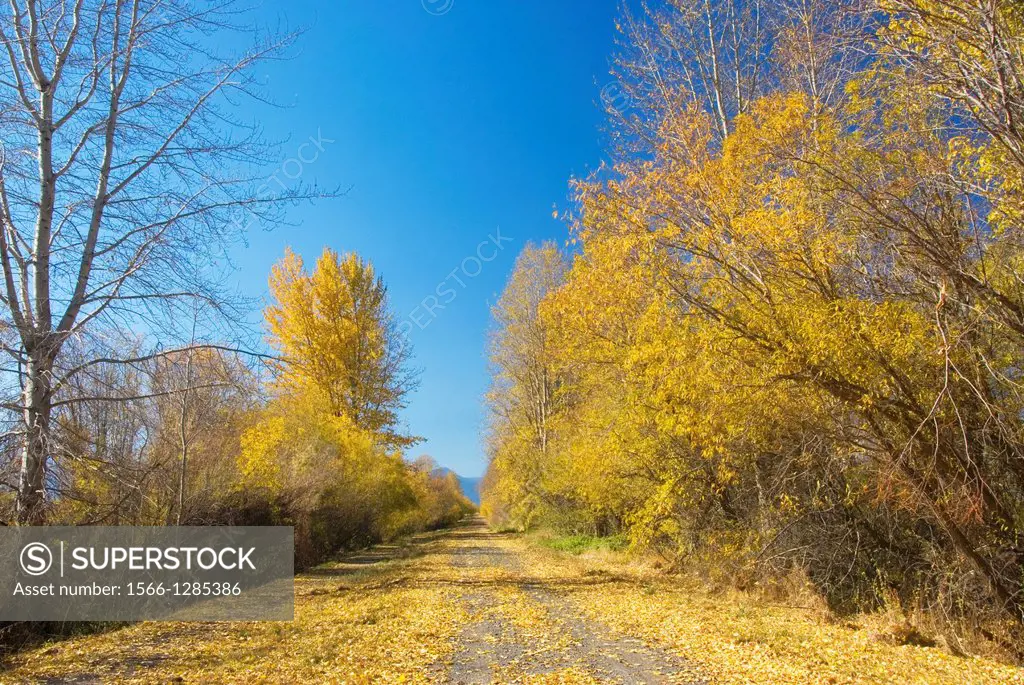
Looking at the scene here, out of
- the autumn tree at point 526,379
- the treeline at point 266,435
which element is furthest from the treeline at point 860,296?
the autumn tree at point 526,379

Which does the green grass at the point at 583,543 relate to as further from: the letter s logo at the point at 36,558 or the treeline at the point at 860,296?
the letter s logo at the point at 36,558

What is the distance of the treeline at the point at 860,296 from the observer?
5449 mm

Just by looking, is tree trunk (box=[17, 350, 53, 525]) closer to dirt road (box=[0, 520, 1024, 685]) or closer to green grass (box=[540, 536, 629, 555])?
dirt road (box=[0, 520, 1024, 685])

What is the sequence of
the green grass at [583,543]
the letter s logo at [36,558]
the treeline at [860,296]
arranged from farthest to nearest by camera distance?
the green grass at [583,543]
the letter s logo at [36,558]
the treeline at [860,296]

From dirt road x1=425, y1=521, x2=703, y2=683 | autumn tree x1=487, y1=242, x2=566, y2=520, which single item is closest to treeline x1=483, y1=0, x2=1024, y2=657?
dirt road x1=425, y1=521, x2=703, y2=683

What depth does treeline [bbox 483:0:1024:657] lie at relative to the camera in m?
5.45

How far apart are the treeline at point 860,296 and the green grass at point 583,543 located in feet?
28.5

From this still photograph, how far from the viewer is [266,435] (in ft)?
47.2

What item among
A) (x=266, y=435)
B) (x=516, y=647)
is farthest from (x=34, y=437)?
(x=266, y=435)

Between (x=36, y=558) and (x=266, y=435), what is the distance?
7.66 meters

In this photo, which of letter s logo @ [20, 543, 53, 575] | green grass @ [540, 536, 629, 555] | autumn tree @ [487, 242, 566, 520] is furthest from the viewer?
autumn tree @ [487, 242, 566, 520]

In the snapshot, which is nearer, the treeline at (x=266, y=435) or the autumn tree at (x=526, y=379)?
the treeline at (x=266, y=435)

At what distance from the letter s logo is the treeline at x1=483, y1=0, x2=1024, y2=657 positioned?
7647 mm

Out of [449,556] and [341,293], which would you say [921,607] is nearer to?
[449,556]
